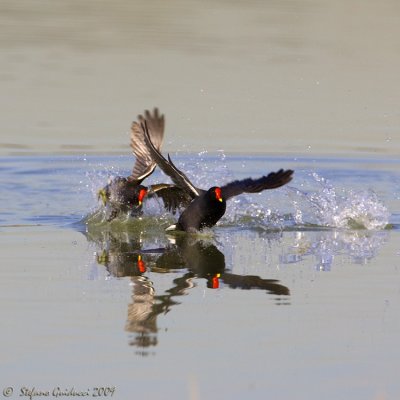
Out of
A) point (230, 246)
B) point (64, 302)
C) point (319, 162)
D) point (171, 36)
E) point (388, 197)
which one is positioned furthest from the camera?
point (171, 36)

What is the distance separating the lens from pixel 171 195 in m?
11.4

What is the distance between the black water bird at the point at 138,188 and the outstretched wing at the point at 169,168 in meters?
0.32

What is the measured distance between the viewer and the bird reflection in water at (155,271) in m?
7.43

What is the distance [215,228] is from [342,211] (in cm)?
110

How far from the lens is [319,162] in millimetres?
13477

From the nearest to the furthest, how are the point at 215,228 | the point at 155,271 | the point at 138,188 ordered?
the point at 155,271 < the point at 215,228 < the point at 138,188

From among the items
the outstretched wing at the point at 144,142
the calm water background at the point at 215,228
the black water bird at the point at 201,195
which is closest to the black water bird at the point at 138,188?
the outstretched wing at the point at 144,142

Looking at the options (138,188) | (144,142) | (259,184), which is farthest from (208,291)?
(144,142)

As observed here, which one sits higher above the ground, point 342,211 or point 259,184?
point 259,184

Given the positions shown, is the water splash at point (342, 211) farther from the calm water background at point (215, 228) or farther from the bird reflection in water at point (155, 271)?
the bird reflection in water at point (155, 271)

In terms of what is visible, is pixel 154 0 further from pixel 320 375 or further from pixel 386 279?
pixel 320 375

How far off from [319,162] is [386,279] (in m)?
5.02

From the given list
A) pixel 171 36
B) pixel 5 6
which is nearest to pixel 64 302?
pixel 171 36

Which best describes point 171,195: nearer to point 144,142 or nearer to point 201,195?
point 144,142
